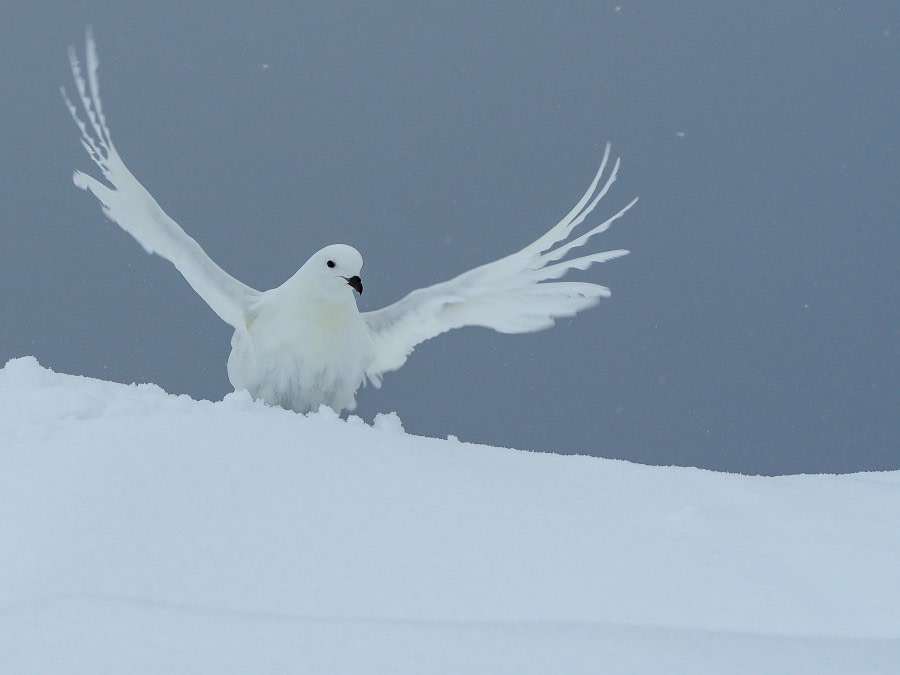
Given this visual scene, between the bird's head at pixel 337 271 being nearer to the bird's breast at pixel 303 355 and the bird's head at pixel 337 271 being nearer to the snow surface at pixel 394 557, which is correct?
the bird's breast at pixel 303 355

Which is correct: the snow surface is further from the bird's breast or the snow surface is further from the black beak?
the black beak

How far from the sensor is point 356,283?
179 inches

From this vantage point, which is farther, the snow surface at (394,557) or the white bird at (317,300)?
the white bird at (317,300)

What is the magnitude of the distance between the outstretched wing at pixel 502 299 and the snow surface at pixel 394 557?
95 centimetres

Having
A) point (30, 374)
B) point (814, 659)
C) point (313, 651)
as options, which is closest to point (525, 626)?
point (313, 651)

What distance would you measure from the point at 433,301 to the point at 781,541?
2.25 metres

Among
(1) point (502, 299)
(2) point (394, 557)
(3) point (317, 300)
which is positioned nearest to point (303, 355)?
(3) point (317, 300)

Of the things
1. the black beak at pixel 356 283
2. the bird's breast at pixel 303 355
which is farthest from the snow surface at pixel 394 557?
the black beak at pixel 356 283

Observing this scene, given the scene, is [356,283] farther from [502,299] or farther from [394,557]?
[394,557]

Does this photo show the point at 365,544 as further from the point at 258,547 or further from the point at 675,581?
the point at 675,581

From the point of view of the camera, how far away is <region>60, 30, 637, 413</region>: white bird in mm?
4449

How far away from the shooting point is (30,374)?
434 centimetres

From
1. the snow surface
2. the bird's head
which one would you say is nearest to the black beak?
the bird's head

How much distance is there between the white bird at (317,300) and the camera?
4.45m
